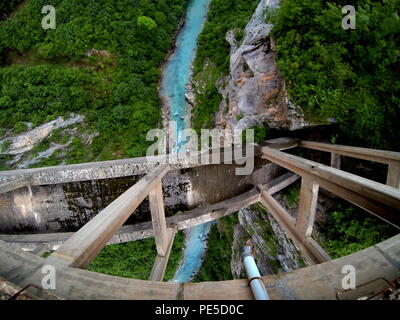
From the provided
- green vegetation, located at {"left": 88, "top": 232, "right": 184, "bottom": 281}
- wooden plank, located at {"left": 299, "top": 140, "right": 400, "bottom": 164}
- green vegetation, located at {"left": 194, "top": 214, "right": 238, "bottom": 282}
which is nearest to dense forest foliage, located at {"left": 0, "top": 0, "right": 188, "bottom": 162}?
green vegetation, located at {"left": 88, "top": 232, "right": 184, "bottom": 281}

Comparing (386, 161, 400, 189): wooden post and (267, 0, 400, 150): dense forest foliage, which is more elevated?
(267, 0, 400, 150): dense forest foliage

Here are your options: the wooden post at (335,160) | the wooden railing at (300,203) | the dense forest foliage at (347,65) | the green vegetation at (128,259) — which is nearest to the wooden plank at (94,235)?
the wooden railing at (300,203)

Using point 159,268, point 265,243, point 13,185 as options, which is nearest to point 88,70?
point 13,185

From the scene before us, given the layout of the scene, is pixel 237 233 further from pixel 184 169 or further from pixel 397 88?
pixel 397 88

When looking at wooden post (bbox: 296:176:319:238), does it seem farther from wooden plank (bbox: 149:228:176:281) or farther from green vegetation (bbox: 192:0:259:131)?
green vegetation (bbox: 192:0:259:131)

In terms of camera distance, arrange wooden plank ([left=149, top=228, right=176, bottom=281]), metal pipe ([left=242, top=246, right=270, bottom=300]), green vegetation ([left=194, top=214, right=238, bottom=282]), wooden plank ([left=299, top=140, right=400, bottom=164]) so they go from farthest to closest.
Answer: green vegetation ([left=194, top=214, right=238, bottom=282]) → wooden plank ([left=149, top=228, right=176, bottom=281]) → wooden plank ([left=299, top=140, right=400, bottom=164]) → metal pipe ([left=242, top=246, right=270, bottom=300])
